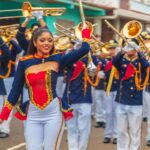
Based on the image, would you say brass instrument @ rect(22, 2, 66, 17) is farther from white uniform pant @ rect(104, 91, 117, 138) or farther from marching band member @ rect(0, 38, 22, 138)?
white uniform pant @ rect(104, 91, 117, 138)

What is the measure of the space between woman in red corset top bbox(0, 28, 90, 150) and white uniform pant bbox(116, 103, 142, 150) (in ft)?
6.86

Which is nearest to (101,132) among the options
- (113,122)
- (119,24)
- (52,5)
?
(113,122)

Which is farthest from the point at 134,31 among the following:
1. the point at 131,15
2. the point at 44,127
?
the point at 131,15

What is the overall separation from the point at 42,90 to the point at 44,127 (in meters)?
0.37

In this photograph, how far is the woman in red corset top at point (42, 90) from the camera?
4840mm

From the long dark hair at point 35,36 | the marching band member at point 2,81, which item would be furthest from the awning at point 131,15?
the long dark hair at point 35,36

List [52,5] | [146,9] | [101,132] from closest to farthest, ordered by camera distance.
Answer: [101,132] → [52,5] → [146,9]

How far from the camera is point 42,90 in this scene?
4.93 meters

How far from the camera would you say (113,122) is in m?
8.76

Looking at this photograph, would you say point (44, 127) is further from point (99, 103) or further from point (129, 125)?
point (99, 103)

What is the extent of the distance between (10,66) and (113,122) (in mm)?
2117

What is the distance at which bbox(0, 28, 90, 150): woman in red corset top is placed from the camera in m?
4.84

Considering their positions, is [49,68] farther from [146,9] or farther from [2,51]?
[146,9]

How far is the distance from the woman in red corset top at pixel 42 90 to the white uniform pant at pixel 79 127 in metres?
2.01
